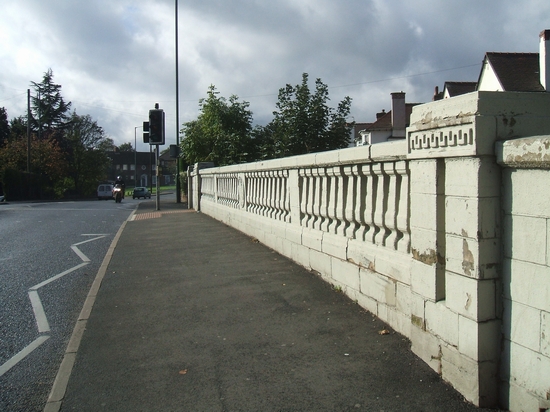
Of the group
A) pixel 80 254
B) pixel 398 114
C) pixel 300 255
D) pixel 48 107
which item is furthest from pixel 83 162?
pixel 300 255

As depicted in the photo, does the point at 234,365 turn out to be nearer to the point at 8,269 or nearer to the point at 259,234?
the point at 259,234

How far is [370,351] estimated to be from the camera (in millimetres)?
4211

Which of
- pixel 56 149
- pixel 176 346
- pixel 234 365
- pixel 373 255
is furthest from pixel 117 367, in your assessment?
pixel 56 149

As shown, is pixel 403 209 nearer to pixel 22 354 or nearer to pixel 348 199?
pixel 348 199

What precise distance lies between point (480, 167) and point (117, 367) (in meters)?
2.96

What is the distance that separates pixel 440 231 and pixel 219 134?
2015 cm

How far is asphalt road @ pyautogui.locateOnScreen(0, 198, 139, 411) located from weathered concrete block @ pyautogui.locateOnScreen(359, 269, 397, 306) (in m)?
2.71

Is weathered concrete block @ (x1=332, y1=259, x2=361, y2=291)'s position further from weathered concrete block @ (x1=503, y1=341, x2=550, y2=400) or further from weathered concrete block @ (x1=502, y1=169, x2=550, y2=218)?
weathered concrete block @ (x1=502, y1=169, x2=550, y2=218)

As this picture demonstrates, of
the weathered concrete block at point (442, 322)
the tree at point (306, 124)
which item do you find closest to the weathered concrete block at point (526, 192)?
the weathered concrete block at point (442, 322)

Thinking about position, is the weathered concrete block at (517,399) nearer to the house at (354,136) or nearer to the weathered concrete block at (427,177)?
the weathered concrete block at (427,177)

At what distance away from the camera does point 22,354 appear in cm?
475

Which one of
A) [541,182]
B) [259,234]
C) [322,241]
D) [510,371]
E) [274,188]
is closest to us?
[541,182]

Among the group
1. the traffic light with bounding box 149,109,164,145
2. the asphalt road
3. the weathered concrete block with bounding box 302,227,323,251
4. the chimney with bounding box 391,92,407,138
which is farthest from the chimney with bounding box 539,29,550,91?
the weathered concrete block with bounding box 302,227,323,251

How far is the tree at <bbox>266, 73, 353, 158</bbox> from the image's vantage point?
16562 mm
